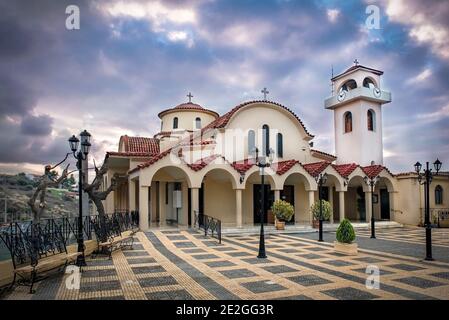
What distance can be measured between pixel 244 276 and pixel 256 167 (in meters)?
12.9

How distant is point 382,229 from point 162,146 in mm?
17038

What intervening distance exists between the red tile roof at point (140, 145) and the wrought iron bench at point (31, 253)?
48.5ft

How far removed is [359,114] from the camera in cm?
2842

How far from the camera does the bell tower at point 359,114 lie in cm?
2834

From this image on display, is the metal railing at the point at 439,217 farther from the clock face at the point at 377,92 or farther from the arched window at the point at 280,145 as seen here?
the arched window at the point at 280,145

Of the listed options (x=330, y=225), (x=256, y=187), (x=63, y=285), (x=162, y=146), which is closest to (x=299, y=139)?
(x=256, y=187)

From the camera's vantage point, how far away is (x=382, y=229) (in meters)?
23.5

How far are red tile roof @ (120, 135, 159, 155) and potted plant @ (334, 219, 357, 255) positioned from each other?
1525 cm

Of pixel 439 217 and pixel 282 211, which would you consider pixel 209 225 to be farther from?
pixel 439 217

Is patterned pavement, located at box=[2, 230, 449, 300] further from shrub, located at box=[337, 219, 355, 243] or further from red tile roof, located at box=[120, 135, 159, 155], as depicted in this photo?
red tile roof, located at box=[120, 135, 159, 155]

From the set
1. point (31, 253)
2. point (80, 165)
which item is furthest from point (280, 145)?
point (31, 253)

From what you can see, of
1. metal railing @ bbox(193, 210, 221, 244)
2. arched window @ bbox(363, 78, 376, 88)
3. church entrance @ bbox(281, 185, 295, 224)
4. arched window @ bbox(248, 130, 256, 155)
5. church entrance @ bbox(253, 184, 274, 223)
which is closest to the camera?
metal railing @ bbox(193, 210, 221, 244)

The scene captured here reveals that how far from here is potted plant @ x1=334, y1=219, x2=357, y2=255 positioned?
13.3 meters

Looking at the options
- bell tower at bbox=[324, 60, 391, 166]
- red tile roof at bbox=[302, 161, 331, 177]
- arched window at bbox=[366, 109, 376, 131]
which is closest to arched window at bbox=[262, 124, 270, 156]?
red tile roof at bbox=[302, 161, 331, 177]
